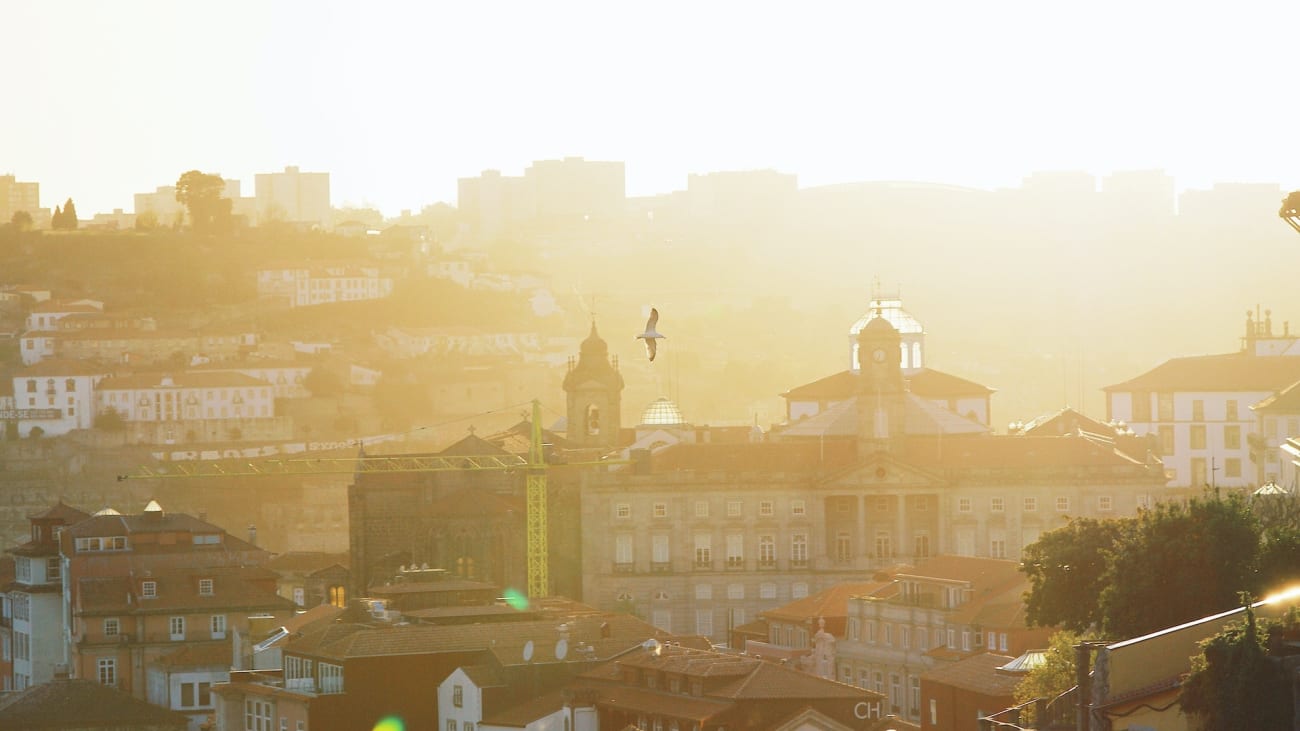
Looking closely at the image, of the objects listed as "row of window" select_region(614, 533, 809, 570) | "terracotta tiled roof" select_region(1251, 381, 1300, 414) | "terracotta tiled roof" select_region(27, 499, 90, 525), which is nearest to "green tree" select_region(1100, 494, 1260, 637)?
"terracotta tiled roof" select_region(27, 499, 90, 525)

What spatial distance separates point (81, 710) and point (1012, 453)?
45.1 metres

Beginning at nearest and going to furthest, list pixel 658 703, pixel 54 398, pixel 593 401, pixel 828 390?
pixel 658 703
pixel 593 401
pixel 828 390
pixel 54 398

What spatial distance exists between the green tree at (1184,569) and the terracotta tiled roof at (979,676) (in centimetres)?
1050

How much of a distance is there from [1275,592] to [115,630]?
157 ft

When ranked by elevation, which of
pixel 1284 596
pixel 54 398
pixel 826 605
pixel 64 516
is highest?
pixel 54 398

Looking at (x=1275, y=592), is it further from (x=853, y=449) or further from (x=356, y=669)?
(x=853, y=449)

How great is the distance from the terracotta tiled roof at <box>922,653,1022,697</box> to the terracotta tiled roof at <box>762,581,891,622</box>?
709 inches

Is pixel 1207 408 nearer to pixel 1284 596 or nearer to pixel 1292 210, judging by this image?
pixel 1292 210

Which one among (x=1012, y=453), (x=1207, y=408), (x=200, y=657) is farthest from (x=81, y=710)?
(x=1207, y=408)

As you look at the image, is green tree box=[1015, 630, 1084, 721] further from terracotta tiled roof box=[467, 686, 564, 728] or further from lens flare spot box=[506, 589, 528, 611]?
lens flare spot box=[506, 589, 528, 611]

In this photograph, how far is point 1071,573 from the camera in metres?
58.6

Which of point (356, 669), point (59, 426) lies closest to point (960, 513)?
point (356, 669)

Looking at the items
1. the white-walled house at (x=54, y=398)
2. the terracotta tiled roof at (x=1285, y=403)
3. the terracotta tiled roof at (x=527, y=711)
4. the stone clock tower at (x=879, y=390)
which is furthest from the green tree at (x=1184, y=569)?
the white-walled house at (x=54, y=398)

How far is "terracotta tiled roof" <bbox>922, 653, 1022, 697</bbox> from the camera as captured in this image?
63812mm
